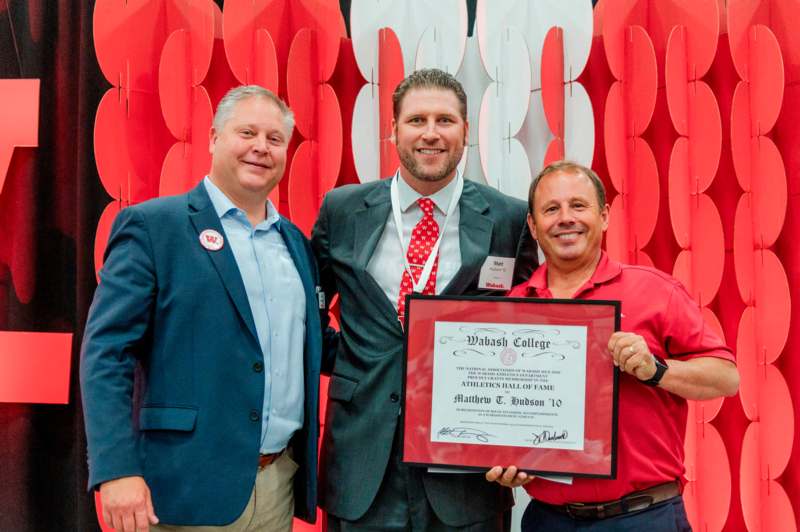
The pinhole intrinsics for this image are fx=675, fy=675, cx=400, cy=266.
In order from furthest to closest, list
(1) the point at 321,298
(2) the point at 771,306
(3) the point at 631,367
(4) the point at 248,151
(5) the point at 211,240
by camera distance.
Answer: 1. (2) the point at 771,306
2. (1) the point at 321,298
3. (4) the point at 248,151
4. (5) the point at 211,240
5. (3) the point at 631,367

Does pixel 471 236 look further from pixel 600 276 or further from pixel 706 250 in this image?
pixel 706 250

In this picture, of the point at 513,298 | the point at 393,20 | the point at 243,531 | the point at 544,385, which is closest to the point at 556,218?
the point at 513,298

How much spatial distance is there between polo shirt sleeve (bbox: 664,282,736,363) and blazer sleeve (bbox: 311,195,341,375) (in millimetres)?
1026

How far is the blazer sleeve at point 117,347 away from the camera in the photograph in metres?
1.59

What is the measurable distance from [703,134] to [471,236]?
1289 mm

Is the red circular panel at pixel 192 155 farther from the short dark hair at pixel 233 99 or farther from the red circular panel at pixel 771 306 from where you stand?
the red circular panel at pixel 771 306

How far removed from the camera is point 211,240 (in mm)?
1801

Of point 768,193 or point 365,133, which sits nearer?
point 768,193

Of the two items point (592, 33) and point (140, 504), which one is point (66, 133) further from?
point (592, 33)

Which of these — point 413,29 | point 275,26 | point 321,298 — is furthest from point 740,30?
point 321,298

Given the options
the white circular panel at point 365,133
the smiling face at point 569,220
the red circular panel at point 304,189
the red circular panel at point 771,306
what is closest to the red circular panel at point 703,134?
the red circular panel at point 771,306

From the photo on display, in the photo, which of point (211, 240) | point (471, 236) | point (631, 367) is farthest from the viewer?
point (471, 236)

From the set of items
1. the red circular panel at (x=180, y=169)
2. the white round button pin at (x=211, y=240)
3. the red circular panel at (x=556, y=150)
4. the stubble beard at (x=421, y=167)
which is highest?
the red circular panel at (x=556, y=150)
